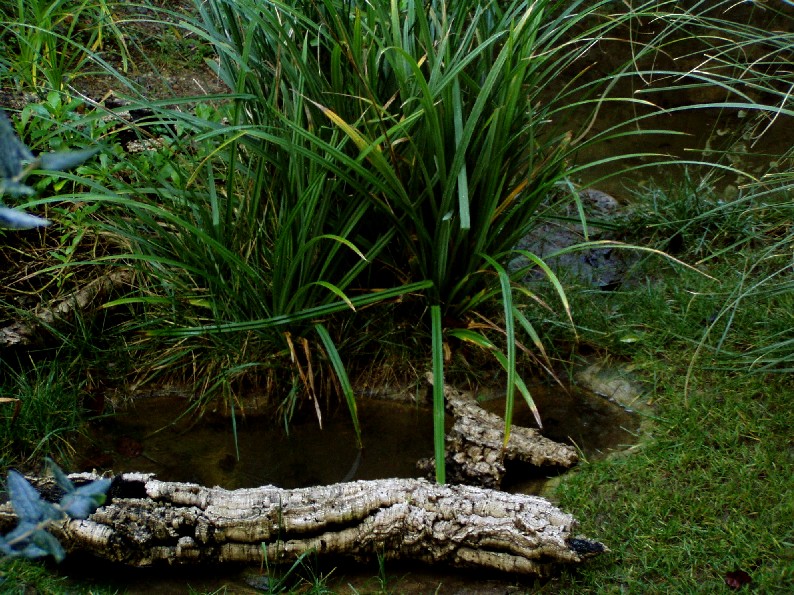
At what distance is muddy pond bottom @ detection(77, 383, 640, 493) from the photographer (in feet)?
9.02

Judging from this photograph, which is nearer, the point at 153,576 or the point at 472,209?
the point at 153,576

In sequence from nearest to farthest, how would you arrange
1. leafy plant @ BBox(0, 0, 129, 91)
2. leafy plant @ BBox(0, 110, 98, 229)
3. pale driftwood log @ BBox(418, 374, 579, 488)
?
leafy plant @ BBox(0, 110, 98, 229), pale driftwood log @ BBox(418, 374, 579, 488), leafy plant @ BBox(0, 0, 129, 91)

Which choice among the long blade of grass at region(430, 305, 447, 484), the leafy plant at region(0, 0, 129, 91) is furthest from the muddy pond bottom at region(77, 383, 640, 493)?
the leafy plant at region(0, 0, 129, 91)

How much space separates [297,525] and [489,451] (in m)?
A: 0.67

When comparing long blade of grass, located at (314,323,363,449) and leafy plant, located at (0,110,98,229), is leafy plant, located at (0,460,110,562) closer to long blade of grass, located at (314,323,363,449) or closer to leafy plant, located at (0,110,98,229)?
leafy plant, located at (0,110,98,229)

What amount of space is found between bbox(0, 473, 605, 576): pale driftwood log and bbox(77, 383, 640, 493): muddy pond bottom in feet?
1.32

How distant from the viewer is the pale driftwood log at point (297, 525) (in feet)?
7.32

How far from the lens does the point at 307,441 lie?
2893 millimetres

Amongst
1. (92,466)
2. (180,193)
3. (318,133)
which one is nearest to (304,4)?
(318,133)

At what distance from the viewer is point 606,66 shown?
5.64 m

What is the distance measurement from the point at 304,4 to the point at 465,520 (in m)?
1.82

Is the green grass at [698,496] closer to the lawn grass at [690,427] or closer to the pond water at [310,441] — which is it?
the lawn grass at [690,427]

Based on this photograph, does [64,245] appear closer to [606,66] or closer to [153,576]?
[153,576]

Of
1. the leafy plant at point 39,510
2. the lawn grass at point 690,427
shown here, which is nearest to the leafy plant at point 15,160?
the leafy plant at point 39,510
